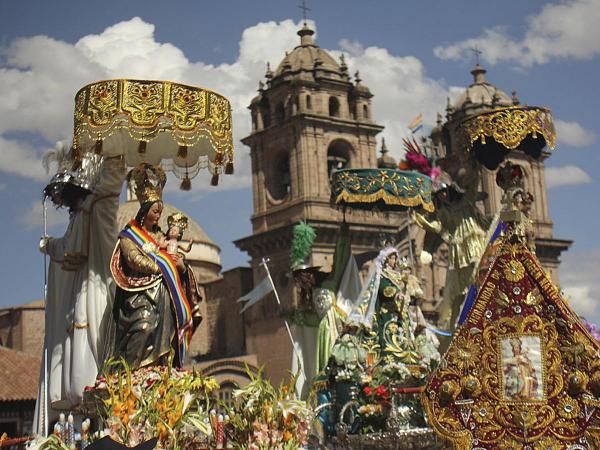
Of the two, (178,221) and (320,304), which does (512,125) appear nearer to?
(320,304)

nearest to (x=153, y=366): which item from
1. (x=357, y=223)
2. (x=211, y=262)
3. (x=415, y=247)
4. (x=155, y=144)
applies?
(x=155, y=144)

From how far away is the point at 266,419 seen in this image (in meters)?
6.83

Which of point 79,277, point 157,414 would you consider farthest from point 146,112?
point 157,414

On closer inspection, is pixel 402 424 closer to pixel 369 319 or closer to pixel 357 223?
pixel 369 319

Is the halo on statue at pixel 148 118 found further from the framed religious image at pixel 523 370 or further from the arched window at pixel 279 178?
the arched window at pixel 279 178

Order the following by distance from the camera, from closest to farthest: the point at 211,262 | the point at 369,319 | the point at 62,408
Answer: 1. the point at 62,408
2. the point at 369,319
3. the point at 211,262

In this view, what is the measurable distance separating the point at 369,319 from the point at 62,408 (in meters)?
4.05

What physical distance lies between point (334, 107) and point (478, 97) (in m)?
6.91

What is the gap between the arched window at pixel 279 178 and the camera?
38000 millimetres

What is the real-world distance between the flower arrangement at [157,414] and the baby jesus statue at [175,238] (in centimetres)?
195

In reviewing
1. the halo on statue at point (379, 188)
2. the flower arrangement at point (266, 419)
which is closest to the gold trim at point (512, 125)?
the halo on statue at point (379, 188)

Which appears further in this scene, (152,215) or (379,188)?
(379,188)

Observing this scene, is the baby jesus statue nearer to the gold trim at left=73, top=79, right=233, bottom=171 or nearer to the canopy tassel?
the canopy tassel

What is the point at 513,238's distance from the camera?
8.34 meters
